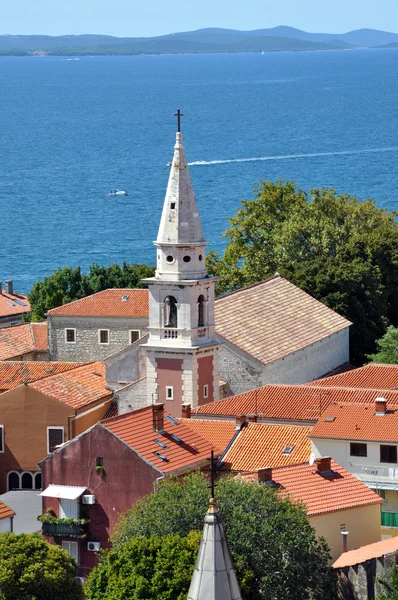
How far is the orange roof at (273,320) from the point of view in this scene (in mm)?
54562

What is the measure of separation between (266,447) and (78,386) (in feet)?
36.3

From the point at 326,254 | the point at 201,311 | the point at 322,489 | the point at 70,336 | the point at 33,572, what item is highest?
the point at 326,254

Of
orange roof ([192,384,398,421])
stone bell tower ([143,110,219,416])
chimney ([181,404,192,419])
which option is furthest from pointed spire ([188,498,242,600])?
stone bell tower ([143,110,219,416])

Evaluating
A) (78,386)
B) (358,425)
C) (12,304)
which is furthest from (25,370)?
(12,304)

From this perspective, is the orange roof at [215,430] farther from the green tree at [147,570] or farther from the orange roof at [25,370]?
the orange roof at [25,370]

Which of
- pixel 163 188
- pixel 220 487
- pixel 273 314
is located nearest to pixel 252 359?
pixel 273 314

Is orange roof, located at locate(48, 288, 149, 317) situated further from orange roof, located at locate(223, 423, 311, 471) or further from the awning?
the awning

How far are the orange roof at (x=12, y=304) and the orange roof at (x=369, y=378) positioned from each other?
2835 centimetres

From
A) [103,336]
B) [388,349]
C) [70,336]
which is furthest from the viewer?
[70,336]

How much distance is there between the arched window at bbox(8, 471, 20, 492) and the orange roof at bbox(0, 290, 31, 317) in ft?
98.1

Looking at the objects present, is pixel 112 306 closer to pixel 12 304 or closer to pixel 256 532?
pixel 12 304

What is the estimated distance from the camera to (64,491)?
41.1m

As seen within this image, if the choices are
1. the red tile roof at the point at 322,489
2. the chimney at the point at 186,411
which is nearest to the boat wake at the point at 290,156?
the chimney at the point at 186,411

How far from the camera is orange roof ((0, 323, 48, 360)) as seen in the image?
61594 mm
